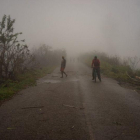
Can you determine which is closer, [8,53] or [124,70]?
[8,53]

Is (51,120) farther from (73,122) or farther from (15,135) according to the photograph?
(15,135)

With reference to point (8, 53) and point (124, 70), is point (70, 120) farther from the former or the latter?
point (124, 70)

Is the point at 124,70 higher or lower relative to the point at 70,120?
higher

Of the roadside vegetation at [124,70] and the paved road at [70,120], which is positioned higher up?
the roadside vegetation at [124,70]

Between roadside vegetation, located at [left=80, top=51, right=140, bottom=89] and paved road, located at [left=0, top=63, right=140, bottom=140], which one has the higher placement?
roadside vegetation, located at [left=80, top=51, right=140, bottom=89]

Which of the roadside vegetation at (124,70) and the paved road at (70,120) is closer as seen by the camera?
the paved road at (70,120)

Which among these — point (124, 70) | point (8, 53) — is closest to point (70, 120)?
point (8, 53)

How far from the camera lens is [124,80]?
38.0 feet

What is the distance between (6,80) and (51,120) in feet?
22.2

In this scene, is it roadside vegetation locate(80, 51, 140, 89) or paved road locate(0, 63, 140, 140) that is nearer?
paved road locate(0, 63, 140, 140)

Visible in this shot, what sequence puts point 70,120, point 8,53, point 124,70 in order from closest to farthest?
point 70,120
point 8,53
point 124,70

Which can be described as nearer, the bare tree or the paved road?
the paved road

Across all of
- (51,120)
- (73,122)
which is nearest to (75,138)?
(73,122)

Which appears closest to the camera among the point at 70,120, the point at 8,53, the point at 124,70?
the point at 70,120
